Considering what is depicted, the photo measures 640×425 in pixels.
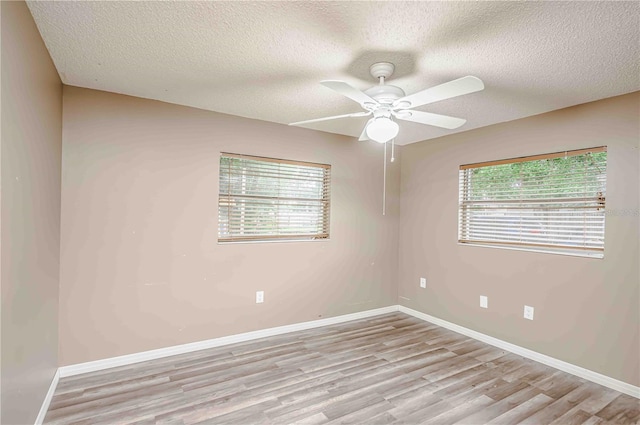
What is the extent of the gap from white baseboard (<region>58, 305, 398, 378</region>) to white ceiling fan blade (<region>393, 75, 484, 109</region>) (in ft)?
8.49

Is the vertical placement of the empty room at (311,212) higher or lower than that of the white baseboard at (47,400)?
higher

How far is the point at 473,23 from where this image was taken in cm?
171

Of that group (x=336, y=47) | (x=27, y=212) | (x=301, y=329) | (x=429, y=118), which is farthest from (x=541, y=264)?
(x=27, y=212)

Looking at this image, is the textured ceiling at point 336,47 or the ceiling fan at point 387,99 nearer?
the textured ceiling at point 336,47

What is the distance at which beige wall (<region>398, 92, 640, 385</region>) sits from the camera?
8.53ft

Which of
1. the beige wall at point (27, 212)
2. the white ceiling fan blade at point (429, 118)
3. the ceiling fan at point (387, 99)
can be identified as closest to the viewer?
the beige wall at point (27, 212)

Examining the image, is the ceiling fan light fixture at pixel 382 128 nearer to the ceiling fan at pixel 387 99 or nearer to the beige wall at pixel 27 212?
the ceiling fan at pixel 387 99

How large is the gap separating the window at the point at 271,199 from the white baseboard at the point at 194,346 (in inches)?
37.8

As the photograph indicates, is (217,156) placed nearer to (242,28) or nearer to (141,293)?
(141,293)

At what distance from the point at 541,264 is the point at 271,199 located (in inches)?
105

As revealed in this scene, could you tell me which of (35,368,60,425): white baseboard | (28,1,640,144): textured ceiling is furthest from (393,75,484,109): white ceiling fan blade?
(35,368,60,425): white baseboard

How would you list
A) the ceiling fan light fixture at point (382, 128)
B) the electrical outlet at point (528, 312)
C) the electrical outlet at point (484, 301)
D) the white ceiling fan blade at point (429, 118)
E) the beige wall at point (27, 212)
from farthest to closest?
the electrical outlet at point (484, 301) → the electrical outlet at point (528, 312) → the white ceiling fan blade at point (429, 118) → the ceiling fan light fixture at point (382, 128) → the beige wall at point (27, 212)

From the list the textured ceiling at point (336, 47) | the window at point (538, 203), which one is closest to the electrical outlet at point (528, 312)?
the window at point (538, 203)

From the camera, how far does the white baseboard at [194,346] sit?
2678 mm
